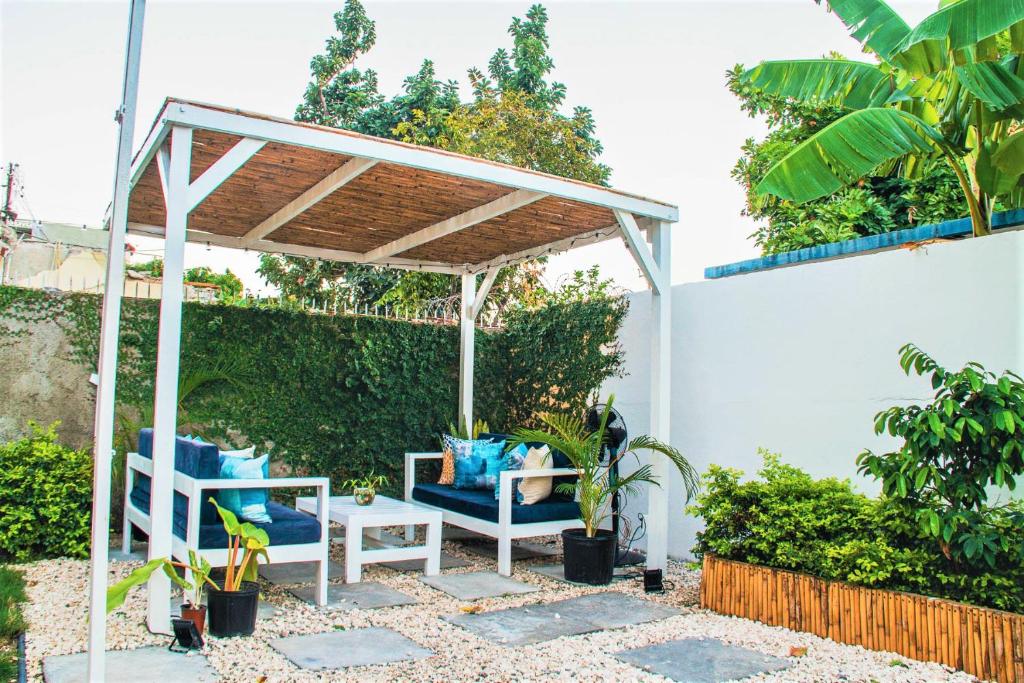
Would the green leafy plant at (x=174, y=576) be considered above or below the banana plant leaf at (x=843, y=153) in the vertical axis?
below

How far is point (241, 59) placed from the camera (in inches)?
364

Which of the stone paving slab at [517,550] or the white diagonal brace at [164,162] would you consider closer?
the white diagonal brace at [164,162]

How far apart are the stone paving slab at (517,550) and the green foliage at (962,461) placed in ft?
10.5

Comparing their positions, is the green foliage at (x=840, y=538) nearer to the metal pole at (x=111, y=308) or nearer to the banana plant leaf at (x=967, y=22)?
the banana plant leaf at (x=967, y=22)

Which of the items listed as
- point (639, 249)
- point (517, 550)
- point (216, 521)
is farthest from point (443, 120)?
point (216, 521)

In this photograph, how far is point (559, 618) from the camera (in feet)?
15.0

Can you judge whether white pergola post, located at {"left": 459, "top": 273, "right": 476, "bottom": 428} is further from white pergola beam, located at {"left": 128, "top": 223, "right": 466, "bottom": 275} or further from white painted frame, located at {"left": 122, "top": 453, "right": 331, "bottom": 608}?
white painted frame, located at {"left": 122, "top": 453, "right": 331, "bottom": 608}

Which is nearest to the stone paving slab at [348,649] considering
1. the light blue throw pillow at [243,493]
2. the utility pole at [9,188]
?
the light blue throw pillow at [243,493]

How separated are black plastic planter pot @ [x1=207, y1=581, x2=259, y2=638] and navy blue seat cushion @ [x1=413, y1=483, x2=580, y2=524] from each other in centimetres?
217

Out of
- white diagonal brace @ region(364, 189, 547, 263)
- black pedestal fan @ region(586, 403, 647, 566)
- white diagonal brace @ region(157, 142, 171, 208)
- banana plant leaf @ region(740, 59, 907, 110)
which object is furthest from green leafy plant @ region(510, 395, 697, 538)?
white diagonal brace @ region(157, 142, 171, 208)

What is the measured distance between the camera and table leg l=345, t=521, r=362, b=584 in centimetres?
530

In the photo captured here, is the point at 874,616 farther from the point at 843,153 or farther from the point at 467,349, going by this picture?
the point at 467,349

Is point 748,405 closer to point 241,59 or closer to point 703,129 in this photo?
point 703,129

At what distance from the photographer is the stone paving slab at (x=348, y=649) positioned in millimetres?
3715
